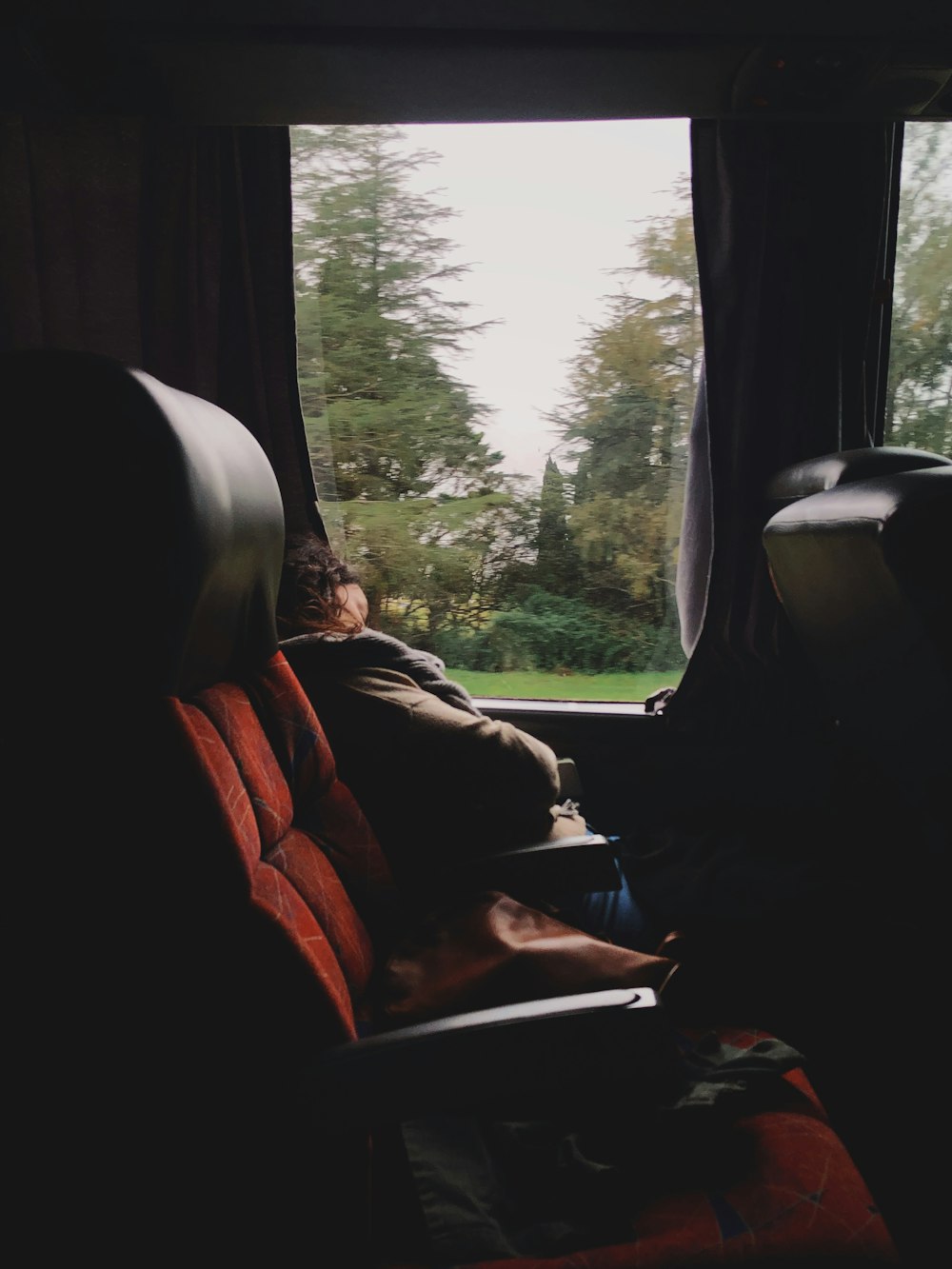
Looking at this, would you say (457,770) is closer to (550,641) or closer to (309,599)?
(309,599)

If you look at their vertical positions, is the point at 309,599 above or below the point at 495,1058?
above

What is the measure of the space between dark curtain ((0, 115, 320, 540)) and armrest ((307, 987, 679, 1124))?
171 centimetres

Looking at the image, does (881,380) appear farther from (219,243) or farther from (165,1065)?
(165,1065)

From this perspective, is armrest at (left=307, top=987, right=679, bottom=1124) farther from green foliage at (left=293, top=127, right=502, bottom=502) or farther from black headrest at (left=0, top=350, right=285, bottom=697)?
green foliage at (left=293, top=127, right=502, bottom=502)

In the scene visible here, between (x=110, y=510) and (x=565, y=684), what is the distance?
6.07 feet

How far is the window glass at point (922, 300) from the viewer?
2230 mm

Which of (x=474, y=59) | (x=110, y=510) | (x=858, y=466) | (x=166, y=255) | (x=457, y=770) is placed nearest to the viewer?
(x=110, y=510)

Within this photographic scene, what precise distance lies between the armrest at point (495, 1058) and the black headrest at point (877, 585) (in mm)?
483

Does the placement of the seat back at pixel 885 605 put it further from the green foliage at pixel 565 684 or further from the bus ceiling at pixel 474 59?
the green foliage at pixel 565 684

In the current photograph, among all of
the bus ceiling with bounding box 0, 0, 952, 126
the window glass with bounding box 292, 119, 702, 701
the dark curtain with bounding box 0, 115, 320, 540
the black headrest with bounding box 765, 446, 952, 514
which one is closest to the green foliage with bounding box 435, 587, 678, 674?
the window glass with bounding box 292, 119, 702, 701

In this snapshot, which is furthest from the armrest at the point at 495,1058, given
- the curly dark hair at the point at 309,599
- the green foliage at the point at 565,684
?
the green foliage at the point at 565,684

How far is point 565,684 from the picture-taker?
254 cm

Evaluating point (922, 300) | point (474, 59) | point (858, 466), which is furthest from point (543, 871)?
point (922, 300)

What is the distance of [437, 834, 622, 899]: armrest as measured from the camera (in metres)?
1.49
